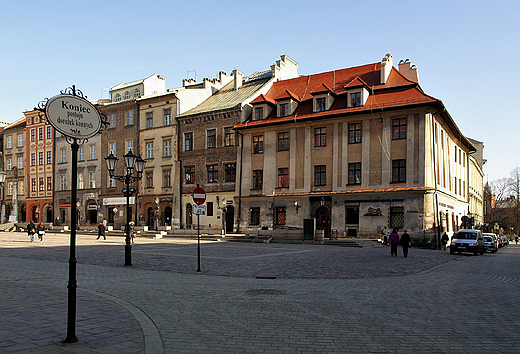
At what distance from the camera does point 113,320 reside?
24.5 ft

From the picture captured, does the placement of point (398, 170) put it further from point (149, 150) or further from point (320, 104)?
point (149, 150)

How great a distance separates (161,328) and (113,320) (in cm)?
99

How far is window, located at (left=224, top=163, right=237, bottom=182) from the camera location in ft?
144

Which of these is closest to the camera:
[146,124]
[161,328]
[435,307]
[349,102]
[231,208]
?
[161,328]

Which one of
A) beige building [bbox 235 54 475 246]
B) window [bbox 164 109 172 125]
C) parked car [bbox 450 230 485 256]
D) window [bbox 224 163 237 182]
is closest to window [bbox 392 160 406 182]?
beige building [bbox 235 54 475 246]

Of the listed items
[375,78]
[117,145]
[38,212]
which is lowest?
[38,212]

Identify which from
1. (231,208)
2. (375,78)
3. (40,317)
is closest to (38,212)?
(231,208)

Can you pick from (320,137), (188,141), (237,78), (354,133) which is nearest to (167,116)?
(188,141)

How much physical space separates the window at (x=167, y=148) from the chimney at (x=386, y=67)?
23.9 meters

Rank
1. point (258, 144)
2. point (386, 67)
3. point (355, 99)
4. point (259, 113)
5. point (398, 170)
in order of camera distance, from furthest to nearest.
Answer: point (259, 113) → point (258, 144) → point (386, 67) → point (355, 99) → point (398, 170)

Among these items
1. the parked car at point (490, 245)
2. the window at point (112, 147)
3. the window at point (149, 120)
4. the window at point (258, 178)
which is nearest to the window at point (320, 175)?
the window at point (258, 178)

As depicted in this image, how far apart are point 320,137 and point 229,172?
10.4m

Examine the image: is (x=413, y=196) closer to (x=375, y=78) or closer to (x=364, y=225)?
(x=364, y=225)

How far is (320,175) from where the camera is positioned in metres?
39.1
